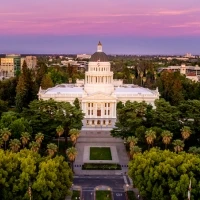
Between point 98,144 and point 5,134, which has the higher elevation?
point 5,134

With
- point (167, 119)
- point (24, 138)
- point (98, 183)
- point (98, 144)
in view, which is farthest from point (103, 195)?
point (98, 144)

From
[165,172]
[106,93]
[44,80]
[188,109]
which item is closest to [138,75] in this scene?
[44,80]

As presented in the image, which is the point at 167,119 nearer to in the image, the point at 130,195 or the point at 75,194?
the point at 130,195

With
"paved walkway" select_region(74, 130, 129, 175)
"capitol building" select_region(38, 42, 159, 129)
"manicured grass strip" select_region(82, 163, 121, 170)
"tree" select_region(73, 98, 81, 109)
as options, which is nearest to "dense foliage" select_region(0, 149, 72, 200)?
"paved walkway" select_region(74, 130, 129, 175)

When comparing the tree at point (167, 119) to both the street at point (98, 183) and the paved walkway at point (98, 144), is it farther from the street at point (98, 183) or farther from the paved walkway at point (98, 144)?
the street at point (98, 183)

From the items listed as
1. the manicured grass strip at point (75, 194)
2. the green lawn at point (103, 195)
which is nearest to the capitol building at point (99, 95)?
the green lawn at point (103, 195)

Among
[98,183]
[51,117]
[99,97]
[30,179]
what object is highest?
[99,97]
